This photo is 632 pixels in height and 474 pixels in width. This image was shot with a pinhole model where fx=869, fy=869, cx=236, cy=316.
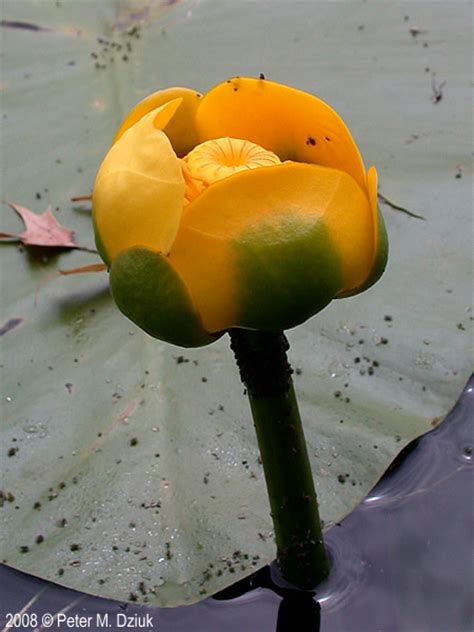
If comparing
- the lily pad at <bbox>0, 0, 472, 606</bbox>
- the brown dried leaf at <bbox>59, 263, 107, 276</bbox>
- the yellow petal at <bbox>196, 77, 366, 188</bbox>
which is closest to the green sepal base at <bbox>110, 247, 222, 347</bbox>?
the yellow petal at <bbox>196, 77, 366, 188</bbox>

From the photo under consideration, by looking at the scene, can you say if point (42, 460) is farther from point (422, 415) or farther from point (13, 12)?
point (13, 12)

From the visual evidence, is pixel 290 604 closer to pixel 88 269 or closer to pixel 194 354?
pixel 194 354

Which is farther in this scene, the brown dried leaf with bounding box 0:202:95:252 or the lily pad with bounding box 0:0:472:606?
the brown dried leaf with bounding box 0:202:95:252

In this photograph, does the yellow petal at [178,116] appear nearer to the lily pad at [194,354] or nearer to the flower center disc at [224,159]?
the flower center disc at [224,159]

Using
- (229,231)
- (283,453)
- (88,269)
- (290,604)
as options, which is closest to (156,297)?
(229,231)

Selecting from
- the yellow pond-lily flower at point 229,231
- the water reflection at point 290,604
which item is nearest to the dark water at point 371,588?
the water reflection at point 290,604

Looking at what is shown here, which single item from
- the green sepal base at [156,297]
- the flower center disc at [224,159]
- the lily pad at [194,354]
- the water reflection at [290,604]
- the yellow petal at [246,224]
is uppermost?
the flower center disc at [224,159]

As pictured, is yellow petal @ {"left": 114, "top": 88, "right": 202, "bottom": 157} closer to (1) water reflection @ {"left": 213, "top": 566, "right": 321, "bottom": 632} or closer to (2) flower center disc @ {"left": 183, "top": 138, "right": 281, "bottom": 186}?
(2) flower center disc @ {"left": 183, "top": 138, "right": 281, "bottom": 186}
